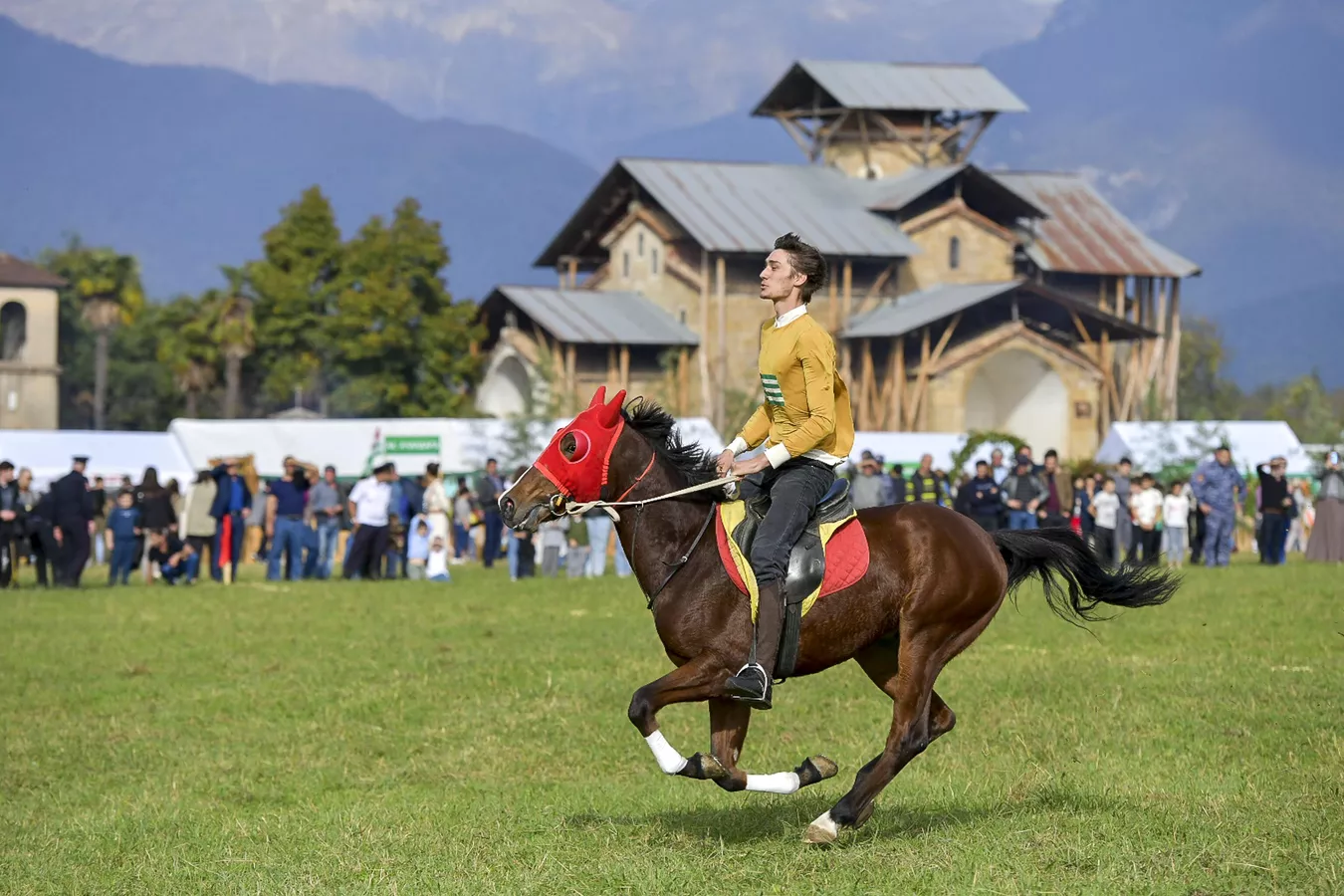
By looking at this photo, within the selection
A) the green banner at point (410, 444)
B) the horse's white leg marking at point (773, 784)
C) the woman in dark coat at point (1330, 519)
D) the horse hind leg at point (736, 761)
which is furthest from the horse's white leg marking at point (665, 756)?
the green banner at point (410, 444)

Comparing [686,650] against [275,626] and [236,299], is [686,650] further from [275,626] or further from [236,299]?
[236,299]

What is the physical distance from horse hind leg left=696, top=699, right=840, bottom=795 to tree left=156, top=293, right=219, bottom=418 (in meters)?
62.9

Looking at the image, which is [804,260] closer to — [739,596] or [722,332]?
[739,596]

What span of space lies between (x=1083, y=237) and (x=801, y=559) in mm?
64295

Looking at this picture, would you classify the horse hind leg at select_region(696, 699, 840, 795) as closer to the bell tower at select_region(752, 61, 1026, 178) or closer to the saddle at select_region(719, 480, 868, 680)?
the saddle at select_region(719, 480, 868, 680)

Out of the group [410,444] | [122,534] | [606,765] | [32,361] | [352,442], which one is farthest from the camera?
[32,361]

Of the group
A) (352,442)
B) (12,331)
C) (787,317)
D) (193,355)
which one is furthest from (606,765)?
(12,331)

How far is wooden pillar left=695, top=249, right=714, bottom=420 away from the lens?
6016 centimetres

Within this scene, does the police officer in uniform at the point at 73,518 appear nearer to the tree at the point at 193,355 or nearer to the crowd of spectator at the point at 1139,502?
the crowd of spectator at the point at 1139,502

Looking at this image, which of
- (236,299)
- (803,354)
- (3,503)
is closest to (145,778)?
(803,354)

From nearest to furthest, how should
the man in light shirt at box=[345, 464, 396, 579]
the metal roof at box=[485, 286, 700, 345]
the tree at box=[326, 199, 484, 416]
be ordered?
the man in light shirt at box=[345, 464, 396, 579] < the metal roof at box=[485, 286, 700, 345] < the tree at box=[326, 199, 484, 416]

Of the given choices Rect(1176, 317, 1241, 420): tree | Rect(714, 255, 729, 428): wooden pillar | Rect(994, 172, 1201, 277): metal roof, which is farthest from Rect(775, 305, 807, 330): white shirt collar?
Rect(1176, 317, 1241, 420): tree

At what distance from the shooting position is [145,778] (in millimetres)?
11727

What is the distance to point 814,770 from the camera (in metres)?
8.38
